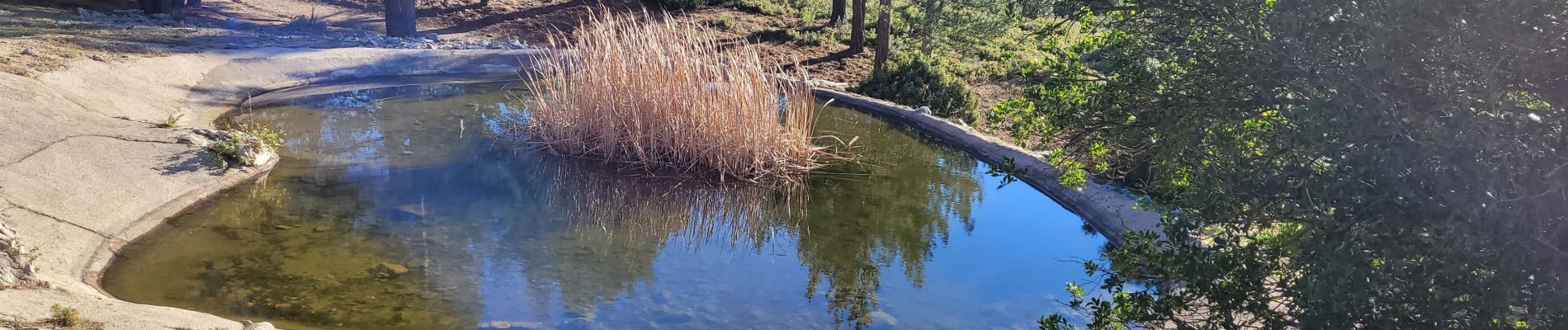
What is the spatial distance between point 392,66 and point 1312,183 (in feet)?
37.9

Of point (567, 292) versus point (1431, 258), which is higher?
point (1431, 258)

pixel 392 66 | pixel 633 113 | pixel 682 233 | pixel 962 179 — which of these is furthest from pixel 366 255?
pixel 392 66

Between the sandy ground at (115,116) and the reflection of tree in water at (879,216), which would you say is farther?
the reflection of tree in water at (879,216)

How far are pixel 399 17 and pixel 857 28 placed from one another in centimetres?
635

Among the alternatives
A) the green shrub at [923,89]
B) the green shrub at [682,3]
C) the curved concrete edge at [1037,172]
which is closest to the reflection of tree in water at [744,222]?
the curved concrete edge at [1037,172]

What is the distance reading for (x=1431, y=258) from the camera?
274 centimetres

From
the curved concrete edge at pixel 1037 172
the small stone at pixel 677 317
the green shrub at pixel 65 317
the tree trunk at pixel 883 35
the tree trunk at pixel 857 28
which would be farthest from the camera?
the tree trunk at pixel 857 28

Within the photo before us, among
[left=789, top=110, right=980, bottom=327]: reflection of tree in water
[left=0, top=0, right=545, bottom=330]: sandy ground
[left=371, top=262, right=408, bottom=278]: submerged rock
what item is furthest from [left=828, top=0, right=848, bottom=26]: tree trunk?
[left=371, top=262, right=408, bottom=278]: submerged rock

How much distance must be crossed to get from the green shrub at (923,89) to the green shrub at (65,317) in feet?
28.0

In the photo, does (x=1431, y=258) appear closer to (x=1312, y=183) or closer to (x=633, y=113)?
(x=1312, y=183)

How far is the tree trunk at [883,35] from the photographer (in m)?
12.6

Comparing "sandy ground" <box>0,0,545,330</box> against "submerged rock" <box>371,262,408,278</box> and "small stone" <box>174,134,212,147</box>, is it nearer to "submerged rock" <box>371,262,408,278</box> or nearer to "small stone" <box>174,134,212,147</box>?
"small stone" <box>174,134,212,147</box>

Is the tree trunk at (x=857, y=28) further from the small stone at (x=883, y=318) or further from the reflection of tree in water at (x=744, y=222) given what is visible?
the small stone at (x=883, y=318)

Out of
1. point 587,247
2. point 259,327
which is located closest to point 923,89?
point 587,247
